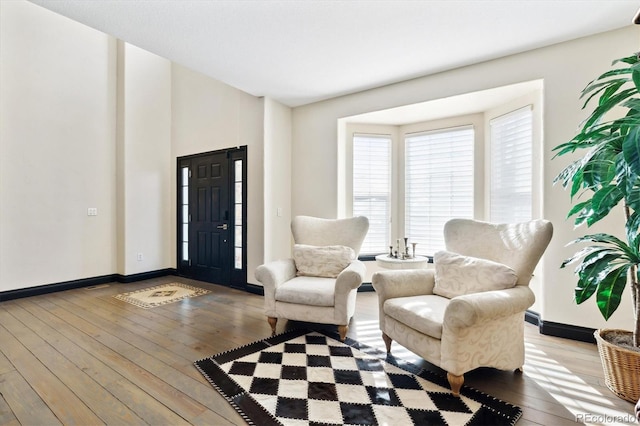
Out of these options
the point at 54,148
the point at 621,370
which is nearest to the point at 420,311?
the point at 621,370

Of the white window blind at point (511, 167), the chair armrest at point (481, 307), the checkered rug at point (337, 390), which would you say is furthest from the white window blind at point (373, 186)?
the chair armrest at point (481, 307)

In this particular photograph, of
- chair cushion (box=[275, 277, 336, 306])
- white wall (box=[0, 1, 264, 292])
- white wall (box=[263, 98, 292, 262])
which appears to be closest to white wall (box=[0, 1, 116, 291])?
white wall (box=[0, 1, 264, 292])

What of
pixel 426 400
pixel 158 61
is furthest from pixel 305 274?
pixel 158 61

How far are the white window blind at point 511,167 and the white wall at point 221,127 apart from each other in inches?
114

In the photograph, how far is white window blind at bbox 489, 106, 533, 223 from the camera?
128 inches

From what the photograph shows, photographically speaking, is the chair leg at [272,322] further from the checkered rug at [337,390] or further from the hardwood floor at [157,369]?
the checkered rug at [337,390]

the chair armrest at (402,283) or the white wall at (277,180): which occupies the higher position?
the white wall at (277,180)

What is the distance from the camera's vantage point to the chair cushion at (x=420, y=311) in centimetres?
204

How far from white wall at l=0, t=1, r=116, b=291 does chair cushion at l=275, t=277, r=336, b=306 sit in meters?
3.50

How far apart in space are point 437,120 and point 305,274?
105 inches

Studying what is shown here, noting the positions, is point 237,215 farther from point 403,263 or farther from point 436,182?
point 436,182

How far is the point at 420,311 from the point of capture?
2.17m

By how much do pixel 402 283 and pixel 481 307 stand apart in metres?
0.73

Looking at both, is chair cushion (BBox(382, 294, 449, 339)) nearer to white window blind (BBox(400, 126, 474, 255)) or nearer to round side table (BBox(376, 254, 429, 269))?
round side table (BBox(376, 254, 429, 269))
